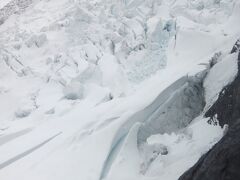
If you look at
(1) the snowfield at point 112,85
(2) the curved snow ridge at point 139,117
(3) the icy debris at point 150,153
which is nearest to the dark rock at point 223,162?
(1) the snowfield at point 112,85

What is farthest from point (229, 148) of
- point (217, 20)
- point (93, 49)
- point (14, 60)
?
point (14, 60)

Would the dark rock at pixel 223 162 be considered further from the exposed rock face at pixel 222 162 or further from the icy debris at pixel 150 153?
the icy debris at pixel 150 153

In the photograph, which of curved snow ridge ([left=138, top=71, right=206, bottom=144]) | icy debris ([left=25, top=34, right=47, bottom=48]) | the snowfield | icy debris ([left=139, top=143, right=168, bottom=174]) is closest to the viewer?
icy debris ([left=139, top=143, right=168, bottom=174])

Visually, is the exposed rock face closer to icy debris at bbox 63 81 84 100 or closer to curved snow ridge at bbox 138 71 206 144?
curved snow ridge at bbox 138 71 206 144

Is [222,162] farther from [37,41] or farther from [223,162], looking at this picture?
[37,41]

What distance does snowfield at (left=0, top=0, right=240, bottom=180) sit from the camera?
307 inches

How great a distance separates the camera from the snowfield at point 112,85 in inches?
307

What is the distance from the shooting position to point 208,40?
33.8ft

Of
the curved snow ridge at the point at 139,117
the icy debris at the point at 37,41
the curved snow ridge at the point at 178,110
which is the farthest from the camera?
the icy debris at the point at 37,41

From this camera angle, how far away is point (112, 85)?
1060 cm

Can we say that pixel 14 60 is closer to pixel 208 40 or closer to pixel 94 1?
pixel 94 1

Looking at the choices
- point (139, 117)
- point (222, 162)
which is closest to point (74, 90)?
point (139, 117)

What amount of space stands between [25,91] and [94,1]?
448 cm

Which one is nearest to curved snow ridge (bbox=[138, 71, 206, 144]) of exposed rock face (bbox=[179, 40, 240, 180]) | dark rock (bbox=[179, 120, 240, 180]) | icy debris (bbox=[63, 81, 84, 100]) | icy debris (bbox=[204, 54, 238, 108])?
icy debris (bbox=[204, 54, 238, 108])
